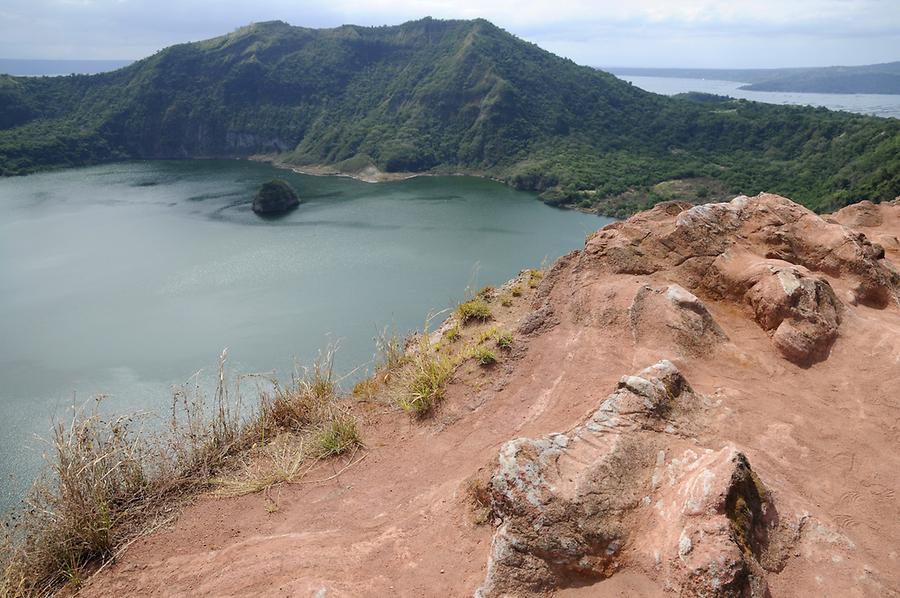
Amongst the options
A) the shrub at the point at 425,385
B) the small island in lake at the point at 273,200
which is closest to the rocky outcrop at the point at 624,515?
the shrub at the point at 425,385

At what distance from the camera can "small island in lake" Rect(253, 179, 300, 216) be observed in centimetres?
5600

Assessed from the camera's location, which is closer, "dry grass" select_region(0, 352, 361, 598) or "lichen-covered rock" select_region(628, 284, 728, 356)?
"dry grass" select_region(0, 352, 361, 598)

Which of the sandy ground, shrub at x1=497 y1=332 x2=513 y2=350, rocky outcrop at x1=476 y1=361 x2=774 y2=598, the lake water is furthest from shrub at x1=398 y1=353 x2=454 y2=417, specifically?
the lake water

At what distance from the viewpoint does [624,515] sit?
4293 mm

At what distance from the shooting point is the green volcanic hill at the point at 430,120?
6588cm

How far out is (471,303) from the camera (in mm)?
9773

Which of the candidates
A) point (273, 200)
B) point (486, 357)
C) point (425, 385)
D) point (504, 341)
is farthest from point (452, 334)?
point (273, 200)

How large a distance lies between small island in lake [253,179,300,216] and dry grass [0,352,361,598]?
51960mm

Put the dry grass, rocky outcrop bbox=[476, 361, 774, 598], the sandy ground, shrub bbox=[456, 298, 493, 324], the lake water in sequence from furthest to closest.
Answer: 1. the lake water
2. shrub bbox=[456, 298, 493, 324]
3. the dry grass
4. the sandy ground
5. rocky outcrop bbox=[476, 361, 774, 598]

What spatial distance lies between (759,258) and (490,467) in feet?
19.4

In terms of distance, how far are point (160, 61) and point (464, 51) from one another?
57713mm

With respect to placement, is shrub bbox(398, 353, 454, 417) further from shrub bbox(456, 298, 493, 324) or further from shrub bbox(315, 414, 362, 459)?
shrub bbox(456, 298, 493, 324)

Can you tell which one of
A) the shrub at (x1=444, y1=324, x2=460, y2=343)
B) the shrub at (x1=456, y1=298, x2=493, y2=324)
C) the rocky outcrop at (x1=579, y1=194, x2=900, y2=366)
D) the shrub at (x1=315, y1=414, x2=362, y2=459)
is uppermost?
the rocky outcrop at (x1=579, y1=194, x2=900, y2=366)

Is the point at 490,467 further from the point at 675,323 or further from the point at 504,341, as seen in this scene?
the point at 675,323
